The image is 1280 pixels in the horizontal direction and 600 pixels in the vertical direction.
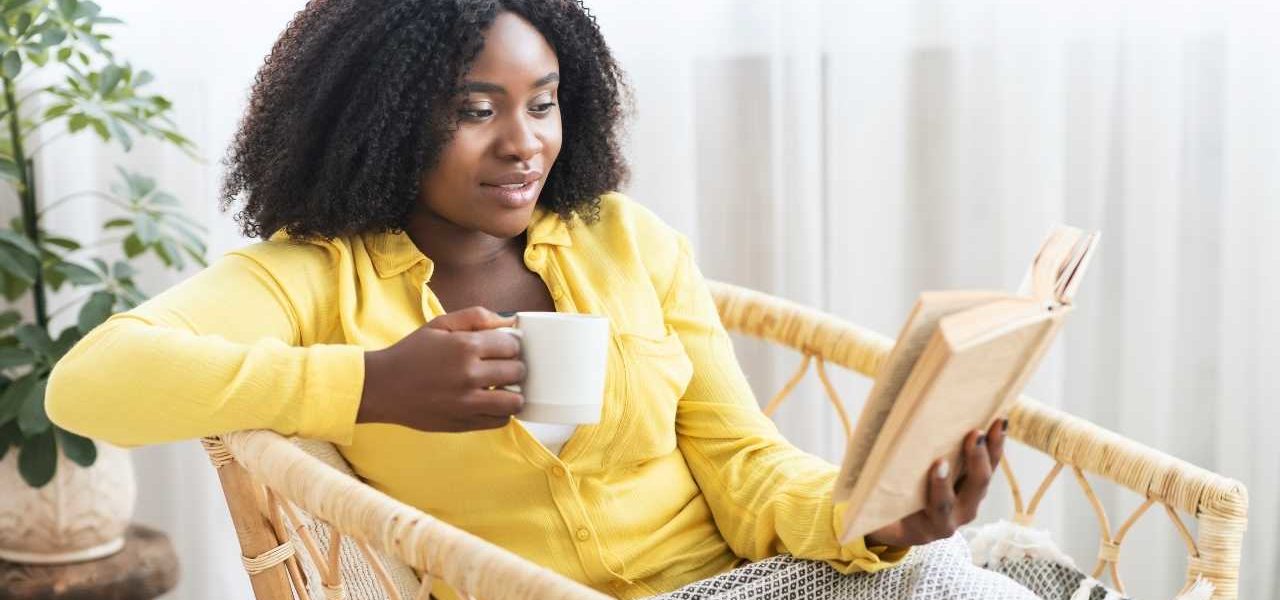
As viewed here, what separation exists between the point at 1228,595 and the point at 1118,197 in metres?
0.76

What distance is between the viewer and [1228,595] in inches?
45.3

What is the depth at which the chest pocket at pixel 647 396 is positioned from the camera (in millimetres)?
1163

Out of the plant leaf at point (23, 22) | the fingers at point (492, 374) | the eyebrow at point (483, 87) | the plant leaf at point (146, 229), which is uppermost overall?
the plant leaf at point (23, 22)

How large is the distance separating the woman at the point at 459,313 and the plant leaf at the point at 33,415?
2.51ft

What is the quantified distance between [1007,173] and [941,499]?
997 millimetres

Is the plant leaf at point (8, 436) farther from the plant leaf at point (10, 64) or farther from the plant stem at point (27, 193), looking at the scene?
the plant leaf at point (10, 64)

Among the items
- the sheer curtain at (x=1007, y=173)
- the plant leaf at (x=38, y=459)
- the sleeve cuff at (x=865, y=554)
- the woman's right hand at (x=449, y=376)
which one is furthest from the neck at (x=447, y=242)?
the plant leaf at (x=38, y=459)

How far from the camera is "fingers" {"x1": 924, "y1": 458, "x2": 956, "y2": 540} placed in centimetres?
87

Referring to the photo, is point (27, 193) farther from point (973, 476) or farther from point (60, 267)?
point (973, 476)

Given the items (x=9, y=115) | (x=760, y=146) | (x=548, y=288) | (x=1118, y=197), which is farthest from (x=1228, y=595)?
(x=9, y=115)

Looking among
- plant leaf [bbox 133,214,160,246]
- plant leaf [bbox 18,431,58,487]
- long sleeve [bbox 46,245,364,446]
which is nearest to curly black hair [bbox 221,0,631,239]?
long sleeve [bbox 46,245,364,446]

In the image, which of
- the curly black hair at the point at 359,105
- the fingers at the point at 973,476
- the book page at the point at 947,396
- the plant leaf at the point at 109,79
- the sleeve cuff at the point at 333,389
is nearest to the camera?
the book page at the point at 947,396

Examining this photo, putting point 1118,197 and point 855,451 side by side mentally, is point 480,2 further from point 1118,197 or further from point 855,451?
point 1118,197

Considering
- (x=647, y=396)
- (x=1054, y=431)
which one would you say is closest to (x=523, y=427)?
(x=647, y=396)
